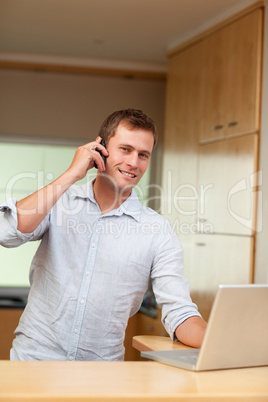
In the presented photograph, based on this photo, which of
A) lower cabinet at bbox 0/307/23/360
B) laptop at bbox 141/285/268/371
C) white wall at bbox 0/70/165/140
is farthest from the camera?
white wall at bbox 0/70/165/140

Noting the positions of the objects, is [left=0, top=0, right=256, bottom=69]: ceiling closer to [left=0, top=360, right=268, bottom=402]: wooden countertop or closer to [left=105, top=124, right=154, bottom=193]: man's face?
[left=105, top=124, right=154, bottom=193]: man's face

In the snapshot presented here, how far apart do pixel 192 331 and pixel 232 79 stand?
8.76ft

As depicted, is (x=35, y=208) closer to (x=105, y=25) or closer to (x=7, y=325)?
(x=105, y=25)

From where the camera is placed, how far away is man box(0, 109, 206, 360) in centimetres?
207

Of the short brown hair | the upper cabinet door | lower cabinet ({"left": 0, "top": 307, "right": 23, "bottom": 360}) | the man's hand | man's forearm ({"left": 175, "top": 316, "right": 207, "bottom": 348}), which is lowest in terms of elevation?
lower cabinet ({"left": 0, "top": 307, "right": 23, "bottom": 360})

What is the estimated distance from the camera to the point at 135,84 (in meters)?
6.12

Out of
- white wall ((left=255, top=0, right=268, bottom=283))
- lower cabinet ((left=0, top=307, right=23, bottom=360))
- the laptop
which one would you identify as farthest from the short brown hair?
lower cabinet ((left=0, top=307, right=23, bottom=360))

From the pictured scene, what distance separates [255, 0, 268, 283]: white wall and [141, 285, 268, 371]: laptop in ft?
6.65

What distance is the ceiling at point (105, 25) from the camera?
14.3 ft

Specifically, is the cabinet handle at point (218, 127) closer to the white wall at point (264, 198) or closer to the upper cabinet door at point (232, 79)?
the upper cabinet door at point (232, 79)

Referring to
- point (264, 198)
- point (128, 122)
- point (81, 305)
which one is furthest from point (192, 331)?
point (264, 198)

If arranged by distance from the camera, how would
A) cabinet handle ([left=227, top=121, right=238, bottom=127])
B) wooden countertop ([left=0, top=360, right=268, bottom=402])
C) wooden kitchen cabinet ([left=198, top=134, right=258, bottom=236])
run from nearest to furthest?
wooden countertop ([left=0, top=360, right=268, bottom=402]), wooden kitchen cabinet ([left=198, top=134, right=258, bottom=236]), cabinet handle ([left=227, top=121, right=238, bottom=127])

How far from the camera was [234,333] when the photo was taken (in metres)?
1.69

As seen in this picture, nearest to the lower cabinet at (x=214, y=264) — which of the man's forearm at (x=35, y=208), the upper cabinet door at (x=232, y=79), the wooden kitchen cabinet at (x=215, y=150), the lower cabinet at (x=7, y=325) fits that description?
the wooden kitchen cabinet at (x=215, y=150)
